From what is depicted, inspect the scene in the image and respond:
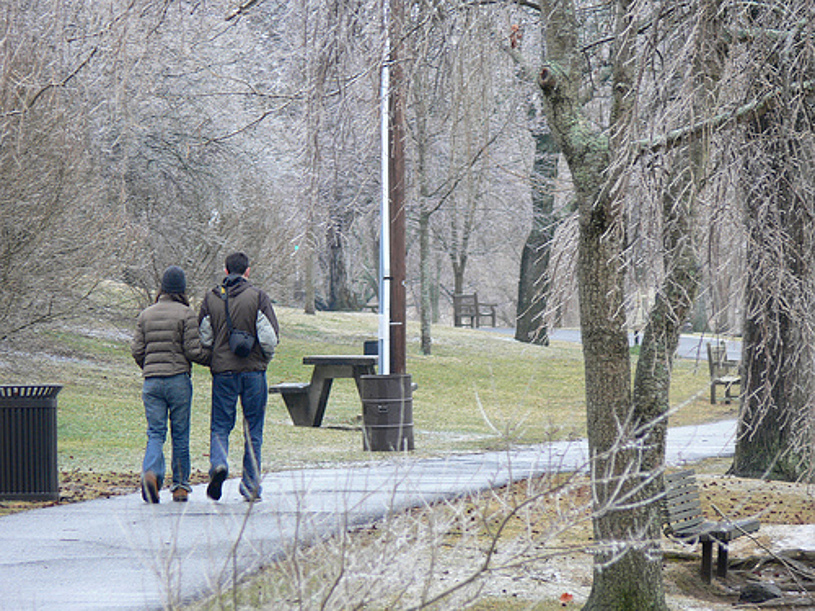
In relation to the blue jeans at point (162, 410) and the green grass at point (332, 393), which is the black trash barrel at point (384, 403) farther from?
the blue jeans at point (162, 410)

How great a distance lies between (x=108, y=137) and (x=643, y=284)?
17.8m

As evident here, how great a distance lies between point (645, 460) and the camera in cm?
716

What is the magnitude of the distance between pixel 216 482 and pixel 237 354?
41.7 inches

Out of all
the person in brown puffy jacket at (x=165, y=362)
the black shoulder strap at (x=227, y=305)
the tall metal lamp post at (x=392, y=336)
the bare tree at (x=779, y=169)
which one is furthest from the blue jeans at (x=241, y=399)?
the tall metal lamp post at (x=392, y=336)

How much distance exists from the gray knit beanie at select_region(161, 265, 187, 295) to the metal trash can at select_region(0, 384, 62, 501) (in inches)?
50.8

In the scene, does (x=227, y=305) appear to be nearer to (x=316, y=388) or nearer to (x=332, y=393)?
(x=316, y=388)

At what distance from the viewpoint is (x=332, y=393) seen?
24156 millimetres

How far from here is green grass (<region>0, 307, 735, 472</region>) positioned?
49.1ft

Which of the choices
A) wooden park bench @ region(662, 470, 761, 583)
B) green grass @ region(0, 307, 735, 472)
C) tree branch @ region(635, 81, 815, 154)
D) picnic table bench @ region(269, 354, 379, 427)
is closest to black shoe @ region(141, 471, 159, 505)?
green grass @ region(0, 307, 735, 472)

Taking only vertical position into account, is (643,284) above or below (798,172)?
below

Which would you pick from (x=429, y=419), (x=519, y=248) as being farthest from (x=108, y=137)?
(x=519, y=248)

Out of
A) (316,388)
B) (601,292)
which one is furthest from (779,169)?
(316,388)

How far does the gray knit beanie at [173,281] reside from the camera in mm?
9188

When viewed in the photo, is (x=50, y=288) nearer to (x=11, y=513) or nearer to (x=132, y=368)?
(x=132, y=368)
